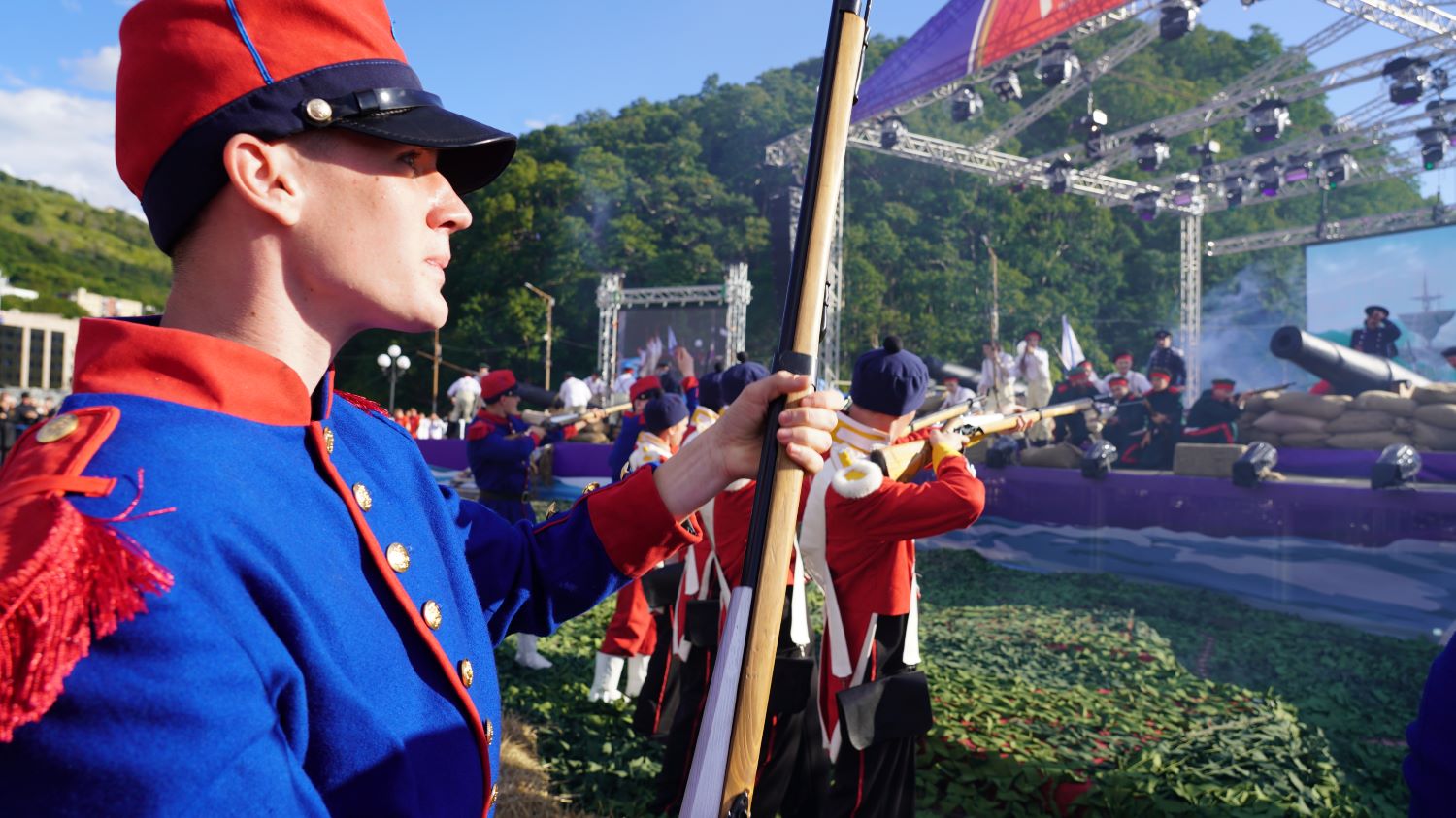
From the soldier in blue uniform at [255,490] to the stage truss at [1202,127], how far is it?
972cm

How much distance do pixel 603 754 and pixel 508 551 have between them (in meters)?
4.16

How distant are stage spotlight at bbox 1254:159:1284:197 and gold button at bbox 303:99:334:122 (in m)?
18.6

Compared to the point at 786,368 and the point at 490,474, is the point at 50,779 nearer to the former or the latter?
the point at 786,368

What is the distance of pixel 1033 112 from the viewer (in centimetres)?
1720

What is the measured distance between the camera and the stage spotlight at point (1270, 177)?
16.3m

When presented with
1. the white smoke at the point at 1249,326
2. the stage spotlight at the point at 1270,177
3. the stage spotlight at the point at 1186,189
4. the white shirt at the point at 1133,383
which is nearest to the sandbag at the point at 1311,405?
the white shirt at the point at 1133,383

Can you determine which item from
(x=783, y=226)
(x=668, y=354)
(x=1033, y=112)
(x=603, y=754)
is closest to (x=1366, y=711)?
(x=603, y=754)

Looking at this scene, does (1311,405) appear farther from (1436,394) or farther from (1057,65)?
(1057,65)

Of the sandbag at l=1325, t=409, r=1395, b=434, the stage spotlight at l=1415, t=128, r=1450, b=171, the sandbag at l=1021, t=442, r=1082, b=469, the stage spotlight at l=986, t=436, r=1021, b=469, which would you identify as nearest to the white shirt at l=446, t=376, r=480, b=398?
the stage spotlight at l=986, t=436, r=1021, b=469

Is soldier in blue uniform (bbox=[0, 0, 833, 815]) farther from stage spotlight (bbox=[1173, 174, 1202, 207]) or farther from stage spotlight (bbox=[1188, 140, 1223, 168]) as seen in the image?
stage spotlight (bbox=[1173, 174, 1202, 207])

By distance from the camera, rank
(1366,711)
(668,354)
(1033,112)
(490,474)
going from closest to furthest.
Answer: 1. (1366,711)
2. (490,474)
3. (1033,112)
4. (668,354)

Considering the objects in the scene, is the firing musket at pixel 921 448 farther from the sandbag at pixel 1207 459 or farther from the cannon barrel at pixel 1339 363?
the cannon barrel at pixel 1339 363

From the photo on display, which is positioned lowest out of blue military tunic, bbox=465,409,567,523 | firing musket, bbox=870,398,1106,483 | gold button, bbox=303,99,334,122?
blue military tunic, bbox=465,409,567,523

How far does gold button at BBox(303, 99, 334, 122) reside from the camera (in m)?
1.21
